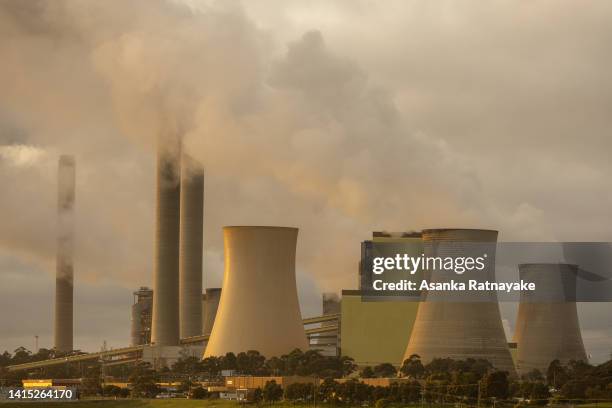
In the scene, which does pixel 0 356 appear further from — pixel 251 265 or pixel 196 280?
pixel 251 265

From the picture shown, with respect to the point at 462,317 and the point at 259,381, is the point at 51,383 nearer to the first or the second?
the point at 259,381

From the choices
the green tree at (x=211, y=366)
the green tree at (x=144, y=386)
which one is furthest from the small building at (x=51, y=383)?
the green tree at (x=211, y=366)

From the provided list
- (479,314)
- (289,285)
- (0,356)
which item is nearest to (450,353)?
(479,314)

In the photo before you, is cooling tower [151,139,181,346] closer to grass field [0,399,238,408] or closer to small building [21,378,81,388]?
small building [21,378,81,388]

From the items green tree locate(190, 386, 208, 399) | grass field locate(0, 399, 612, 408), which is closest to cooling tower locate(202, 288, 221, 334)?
green tree locate(190, 386, 208, 399)

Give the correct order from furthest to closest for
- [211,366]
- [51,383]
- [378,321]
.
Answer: [378,321] → [51,383] → [211,366]

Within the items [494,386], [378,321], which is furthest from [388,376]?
[494,386]

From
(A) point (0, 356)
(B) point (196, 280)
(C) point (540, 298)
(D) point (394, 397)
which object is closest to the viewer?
(D) point (394, 397)
